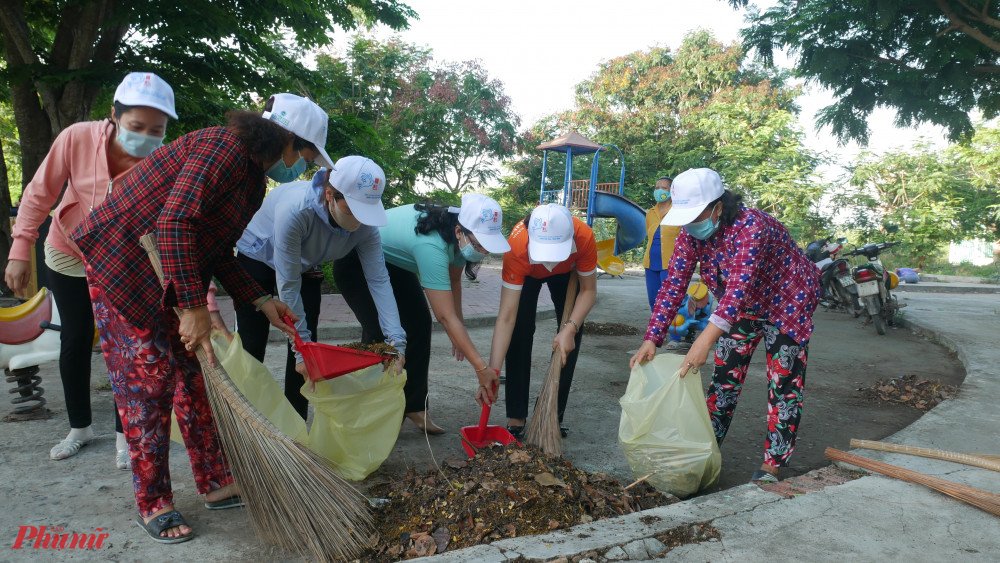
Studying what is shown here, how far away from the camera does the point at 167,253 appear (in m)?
2.02

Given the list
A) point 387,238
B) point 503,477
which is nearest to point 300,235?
point 387,238

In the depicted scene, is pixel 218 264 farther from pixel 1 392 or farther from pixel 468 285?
pixel 468 285

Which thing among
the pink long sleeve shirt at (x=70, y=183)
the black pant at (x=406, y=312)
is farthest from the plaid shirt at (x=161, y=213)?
the black pant at (x=406, y=312)

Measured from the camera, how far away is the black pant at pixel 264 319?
9.66 ft

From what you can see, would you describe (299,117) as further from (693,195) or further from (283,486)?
(693,195)

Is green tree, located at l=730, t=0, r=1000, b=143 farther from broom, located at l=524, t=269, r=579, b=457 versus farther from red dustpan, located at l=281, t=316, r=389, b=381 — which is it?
red dustpan, located at l=281, t=316, r=389, b=381

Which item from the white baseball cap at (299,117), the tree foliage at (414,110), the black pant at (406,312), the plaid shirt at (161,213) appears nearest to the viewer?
the plaid shirt at (161,213)

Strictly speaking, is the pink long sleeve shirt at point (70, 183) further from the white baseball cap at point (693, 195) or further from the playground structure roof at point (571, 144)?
the playground structure roof at point (571, 144)

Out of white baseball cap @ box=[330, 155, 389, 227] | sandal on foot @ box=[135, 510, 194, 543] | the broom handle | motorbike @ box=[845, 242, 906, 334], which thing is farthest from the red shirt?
motorbike @ box=[845, 242, 906, 334]

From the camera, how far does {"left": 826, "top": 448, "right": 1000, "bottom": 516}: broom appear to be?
2.44 m

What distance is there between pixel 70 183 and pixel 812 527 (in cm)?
327

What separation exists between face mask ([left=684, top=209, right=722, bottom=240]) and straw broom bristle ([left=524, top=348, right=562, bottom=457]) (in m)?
0.94

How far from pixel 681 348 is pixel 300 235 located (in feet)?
15.4

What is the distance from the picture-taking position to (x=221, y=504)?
2.49 meters
